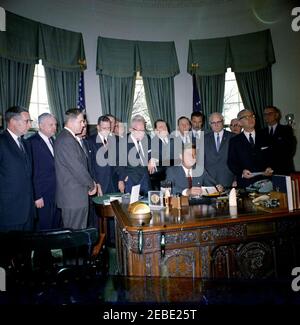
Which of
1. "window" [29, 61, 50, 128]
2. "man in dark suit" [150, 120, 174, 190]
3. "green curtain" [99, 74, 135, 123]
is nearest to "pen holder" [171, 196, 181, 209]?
"man in dark suit" [150, 120, 174, 190]

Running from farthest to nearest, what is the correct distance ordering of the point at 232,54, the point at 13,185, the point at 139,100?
the point at 139,100 < the point at 232,54 < the point at 13,185

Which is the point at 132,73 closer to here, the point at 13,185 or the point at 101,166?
the point at 101,166

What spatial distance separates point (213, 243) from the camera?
2354 mm

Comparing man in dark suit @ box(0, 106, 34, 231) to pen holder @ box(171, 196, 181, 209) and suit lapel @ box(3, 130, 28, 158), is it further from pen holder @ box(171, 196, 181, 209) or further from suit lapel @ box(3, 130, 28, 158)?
pen holder @ box(171, 196, 181, 209)

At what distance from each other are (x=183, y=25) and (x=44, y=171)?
18.6ft

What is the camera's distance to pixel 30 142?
384 cm

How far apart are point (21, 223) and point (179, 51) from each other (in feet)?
19.7

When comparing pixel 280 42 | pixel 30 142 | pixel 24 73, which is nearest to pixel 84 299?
pixel 30 142

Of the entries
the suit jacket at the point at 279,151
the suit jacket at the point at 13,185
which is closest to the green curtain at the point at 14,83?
the suit jacket at the point at 13,185

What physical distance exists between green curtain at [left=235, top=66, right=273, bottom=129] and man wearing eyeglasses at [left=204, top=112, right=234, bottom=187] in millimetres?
3161

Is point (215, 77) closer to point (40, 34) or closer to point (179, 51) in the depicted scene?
point (179, 51)

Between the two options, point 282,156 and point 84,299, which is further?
point 282,156

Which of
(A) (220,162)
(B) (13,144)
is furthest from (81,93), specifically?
(A) (220,162)

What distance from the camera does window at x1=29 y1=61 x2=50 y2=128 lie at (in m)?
5.96
